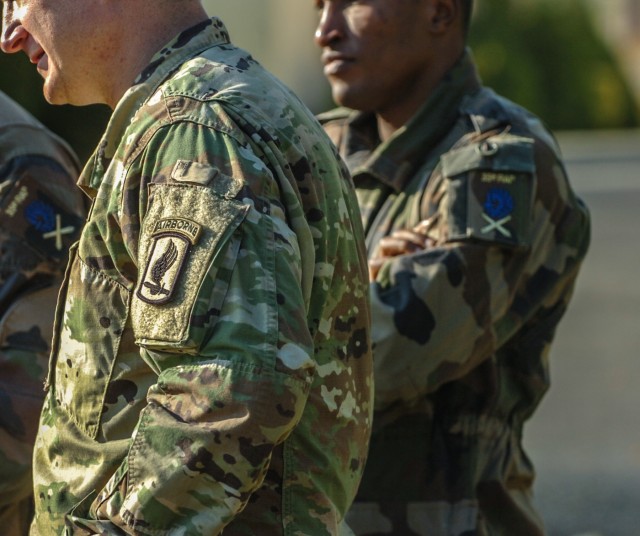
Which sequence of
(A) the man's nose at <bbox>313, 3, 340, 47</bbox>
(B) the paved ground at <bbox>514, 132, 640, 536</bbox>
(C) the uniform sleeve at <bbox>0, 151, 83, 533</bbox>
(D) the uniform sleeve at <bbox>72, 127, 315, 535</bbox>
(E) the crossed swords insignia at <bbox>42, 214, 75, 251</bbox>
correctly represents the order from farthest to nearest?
(B) the paved ground at <bbox>514, 132, 640, 536</bbox> → (A) the man's nose at <bbox>313, 3, 340, 47</bbox> → (E) the crossed swords insignia at <bbox>42, 214, 75, 251</bbox> → (C) the uniform sleeve at <bbox>0, 151, 83, 533</bbox> → (D) the uniform sleeve at <bbox>72, 127, 315, 535</bbox>

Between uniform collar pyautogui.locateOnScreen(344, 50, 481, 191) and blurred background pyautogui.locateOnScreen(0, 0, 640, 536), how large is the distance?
3.15 meters

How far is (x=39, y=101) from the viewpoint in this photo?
9.87 metres

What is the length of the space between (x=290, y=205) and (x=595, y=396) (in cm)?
654

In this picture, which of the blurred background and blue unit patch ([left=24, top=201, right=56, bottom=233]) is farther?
the blurred background

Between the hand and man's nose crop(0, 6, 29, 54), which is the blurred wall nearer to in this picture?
the hand

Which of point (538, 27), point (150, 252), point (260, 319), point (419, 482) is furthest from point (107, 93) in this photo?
point (538, 27)

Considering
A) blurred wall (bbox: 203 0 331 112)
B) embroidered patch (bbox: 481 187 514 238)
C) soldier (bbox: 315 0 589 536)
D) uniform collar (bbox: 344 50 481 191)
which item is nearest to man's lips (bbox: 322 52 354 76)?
soldier (bbox: 315 0 589 536)

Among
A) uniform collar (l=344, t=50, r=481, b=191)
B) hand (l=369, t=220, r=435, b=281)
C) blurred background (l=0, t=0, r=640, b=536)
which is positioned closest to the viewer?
hand (l=369, t=220, r=435, b=281)

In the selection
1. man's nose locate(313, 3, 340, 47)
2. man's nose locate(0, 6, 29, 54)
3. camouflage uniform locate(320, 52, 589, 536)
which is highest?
man's nose locate(0, 6, 29, 54)

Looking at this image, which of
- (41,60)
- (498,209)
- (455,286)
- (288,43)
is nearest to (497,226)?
(498,209)

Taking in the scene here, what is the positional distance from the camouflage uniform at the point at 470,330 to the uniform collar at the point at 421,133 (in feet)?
0.25

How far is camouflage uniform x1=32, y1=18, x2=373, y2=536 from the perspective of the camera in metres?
1.77

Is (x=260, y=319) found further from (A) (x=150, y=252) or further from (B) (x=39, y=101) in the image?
(B) (x=39, y=101)

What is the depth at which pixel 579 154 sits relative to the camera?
20344 millimetres
